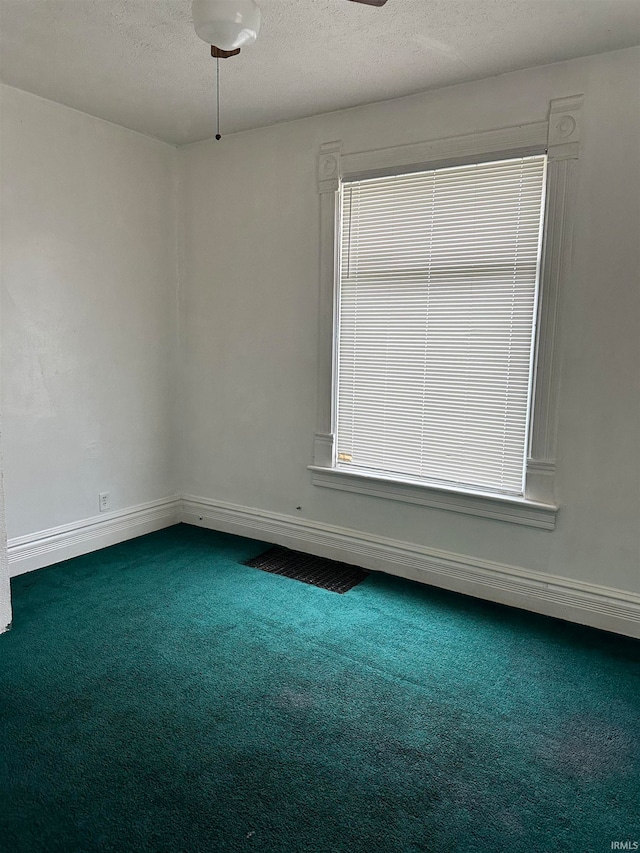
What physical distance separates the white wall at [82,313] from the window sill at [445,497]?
1.43m

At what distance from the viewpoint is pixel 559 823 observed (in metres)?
1.81

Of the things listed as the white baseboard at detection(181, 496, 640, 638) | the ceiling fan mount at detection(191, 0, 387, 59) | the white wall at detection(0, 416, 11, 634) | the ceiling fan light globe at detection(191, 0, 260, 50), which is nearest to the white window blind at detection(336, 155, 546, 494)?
the white baseboard at detection(181, 496, 640, 638)

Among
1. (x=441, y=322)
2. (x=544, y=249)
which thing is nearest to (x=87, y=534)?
(x=441, y=322)

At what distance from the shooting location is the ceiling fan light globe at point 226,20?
2.12m

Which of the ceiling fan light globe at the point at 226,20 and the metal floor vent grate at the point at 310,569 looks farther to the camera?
the metal floor vent grate at the point at 310,569

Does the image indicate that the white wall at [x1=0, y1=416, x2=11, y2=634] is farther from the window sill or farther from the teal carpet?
the window sill

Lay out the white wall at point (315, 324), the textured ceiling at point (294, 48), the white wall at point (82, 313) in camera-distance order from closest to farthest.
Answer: the textured ceiling at point (294, 48) < the white wall at point (315, 324) < the white wall at point (82, 313)

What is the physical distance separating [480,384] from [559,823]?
210 centimetres

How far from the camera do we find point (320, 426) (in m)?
3.87

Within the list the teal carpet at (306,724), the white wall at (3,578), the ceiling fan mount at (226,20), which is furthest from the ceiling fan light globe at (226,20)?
the teal carpet at (306,724)

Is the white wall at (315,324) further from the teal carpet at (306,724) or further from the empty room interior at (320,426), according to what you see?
the teal carpet at (306,724)

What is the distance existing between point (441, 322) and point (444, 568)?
1.46m

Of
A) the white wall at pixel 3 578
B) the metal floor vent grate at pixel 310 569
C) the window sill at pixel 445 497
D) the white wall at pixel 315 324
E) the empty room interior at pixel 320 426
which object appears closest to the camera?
the empty room interior at pixel 320 426

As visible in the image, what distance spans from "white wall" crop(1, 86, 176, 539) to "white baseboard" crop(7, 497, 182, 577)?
0.06 m
